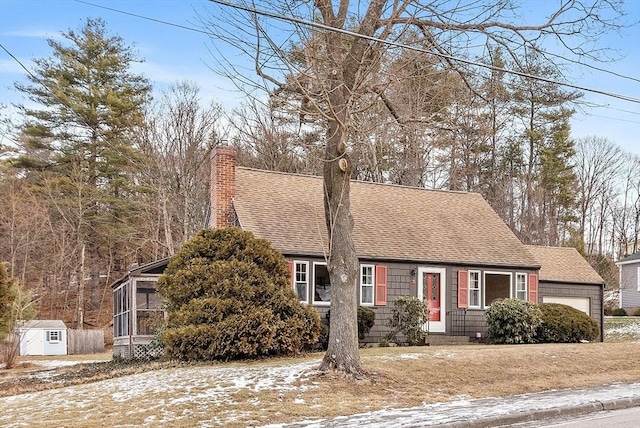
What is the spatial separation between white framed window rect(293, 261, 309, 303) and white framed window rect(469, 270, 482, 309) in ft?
18.8

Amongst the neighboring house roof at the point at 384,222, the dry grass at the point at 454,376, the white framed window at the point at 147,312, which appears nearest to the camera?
the dry grass at the point at 454,376

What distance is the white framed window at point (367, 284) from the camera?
20656 millimetres

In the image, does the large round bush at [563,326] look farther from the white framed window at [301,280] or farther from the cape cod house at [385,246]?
the white framed window at [301,280]

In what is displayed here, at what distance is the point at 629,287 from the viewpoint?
137ft

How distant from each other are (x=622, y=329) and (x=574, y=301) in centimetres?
689

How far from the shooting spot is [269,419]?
9.36m

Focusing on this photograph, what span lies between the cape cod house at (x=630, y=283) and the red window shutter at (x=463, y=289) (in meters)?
23.2

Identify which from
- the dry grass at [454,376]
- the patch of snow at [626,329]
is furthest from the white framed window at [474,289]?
the patch of snow at [626,329]

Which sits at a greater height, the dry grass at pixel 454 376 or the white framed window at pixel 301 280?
the white framed window at pixel 301 280

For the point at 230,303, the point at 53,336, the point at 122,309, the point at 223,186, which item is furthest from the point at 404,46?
the point at 53,336

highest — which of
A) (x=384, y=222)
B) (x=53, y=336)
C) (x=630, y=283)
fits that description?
(x=384, y=222)

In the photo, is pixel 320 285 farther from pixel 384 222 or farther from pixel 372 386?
pixel 372 386

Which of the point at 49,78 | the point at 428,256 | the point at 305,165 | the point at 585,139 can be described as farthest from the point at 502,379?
the point at 585,139

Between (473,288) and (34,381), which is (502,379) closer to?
(473,288)
